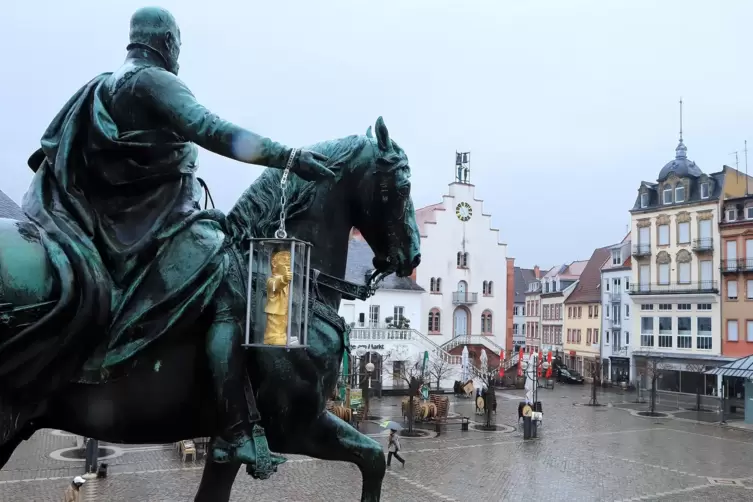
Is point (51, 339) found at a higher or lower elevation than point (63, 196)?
lower

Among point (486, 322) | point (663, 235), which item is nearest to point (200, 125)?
point (486, 322)

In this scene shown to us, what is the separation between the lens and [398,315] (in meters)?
47.4

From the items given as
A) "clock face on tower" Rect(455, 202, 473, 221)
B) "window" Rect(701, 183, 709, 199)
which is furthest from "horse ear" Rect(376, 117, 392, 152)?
"clock face on tower" Rect(455, 202, 473, 221)

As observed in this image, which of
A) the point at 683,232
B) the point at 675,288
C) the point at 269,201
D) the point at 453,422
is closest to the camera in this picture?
the point at 269,201

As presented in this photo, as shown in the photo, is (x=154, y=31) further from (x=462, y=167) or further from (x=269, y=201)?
(x=462, y=167)

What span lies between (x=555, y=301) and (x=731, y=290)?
1041 inches

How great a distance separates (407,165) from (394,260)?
2.23 ft

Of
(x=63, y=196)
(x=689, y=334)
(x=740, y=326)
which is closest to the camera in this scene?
(x=63, y=196)

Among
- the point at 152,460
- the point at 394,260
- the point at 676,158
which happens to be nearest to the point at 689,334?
the point at 676,158

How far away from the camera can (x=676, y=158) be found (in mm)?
52094

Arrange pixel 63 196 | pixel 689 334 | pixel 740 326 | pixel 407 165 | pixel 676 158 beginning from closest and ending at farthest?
pixel 63 196 → pixel 407 165 → pixel 740 326 → pixel 689 334 → pixel 676 158

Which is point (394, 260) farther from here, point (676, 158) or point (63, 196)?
point (676, 158)

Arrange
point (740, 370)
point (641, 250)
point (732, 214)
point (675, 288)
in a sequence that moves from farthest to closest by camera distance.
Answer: point (641, 250)
point (675, 288)
point (732, 214)
point (740, 370)

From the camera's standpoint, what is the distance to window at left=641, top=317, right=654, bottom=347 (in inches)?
2063
